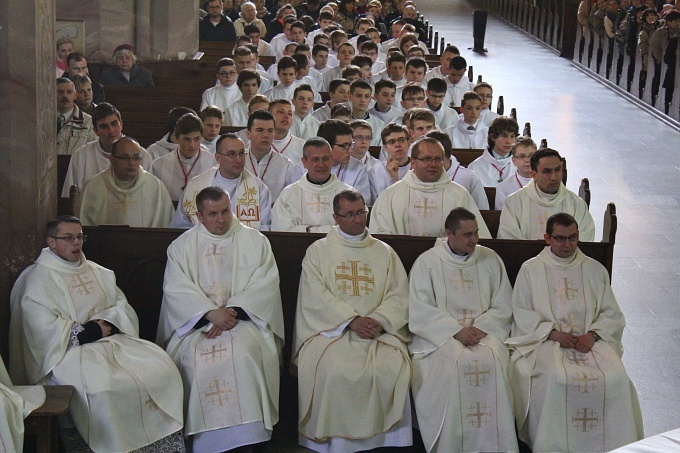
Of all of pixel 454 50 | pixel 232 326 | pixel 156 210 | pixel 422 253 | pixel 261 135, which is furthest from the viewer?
pixel 454 50

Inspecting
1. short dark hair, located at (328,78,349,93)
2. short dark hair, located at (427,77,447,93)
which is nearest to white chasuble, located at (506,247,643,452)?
short dark hair, located at (328,78,349,93)

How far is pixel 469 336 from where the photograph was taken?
250 inches

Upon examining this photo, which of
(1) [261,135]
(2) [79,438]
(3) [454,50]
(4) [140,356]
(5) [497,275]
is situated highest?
(3) [454,50]

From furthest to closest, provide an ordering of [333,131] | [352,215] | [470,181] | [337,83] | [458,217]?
[337,83] → [470,181] → [333,131] → [352,215] → [458,217]

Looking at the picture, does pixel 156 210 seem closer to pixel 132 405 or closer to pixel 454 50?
pixel 132 405

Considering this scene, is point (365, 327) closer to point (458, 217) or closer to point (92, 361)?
point (458, 217)

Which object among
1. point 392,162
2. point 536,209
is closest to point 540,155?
point 536,209

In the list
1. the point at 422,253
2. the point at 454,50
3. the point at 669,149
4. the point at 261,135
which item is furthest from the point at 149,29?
the point at 422,253

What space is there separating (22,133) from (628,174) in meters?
8.57

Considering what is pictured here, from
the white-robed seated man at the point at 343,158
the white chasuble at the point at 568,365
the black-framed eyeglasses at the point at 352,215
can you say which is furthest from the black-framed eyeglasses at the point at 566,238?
the white-robed seated man at the point at 343,158

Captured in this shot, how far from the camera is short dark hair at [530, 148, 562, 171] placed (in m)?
7.46

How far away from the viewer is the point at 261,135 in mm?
8492

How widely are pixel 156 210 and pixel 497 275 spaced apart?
2623 mm

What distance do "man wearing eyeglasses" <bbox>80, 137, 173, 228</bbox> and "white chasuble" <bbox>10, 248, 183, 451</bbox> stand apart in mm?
1579
